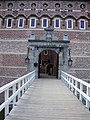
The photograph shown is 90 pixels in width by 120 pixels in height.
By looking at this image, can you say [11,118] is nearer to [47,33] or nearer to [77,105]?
[77,105]

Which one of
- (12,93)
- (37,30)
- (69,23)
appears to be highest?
(69,23)

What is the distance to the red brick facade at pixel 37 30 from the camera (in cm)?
1845

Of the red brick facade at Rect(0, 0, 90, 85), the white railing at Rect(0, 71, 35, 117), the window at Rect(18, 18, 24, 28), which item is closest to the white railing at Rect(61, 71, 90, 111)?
the white railing at Rect(0, 71, 35, 117)

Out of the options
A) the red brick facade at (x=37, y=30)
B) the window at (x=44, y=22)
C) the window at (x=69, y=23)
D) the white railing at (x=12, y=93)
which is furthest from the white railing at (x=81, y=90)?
the window at (x=44, y=22)

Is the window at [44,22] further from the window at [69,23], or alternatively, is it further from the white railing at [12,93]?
the white railing at [12,93]

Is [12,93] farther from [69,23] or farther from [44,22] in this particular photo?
[69,23]

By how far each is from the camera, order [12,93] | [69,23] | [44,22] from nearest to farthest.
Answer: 1. [12,93]
2. [69,23]
3. [44,22]

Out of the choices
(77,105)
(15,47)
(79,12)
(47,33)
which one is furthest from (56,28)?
(77,105)

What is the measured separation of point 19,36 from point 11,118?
15.0m

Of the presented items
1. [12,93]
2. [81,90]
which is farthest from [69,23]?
[12,93]

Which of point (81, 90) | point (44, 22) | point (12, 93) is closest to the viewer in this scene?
point (12, 93)

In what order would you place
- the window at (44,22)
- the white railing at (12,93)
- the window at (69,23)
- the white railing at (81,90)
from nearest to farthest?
1. the white railing at (12,93)
2. the white railing at (81,90)
3. the window at (69,23)
4. the window at (44,22)

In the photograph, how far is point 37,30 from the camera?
19.3 metres

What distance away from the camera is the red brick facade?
1845 cm
